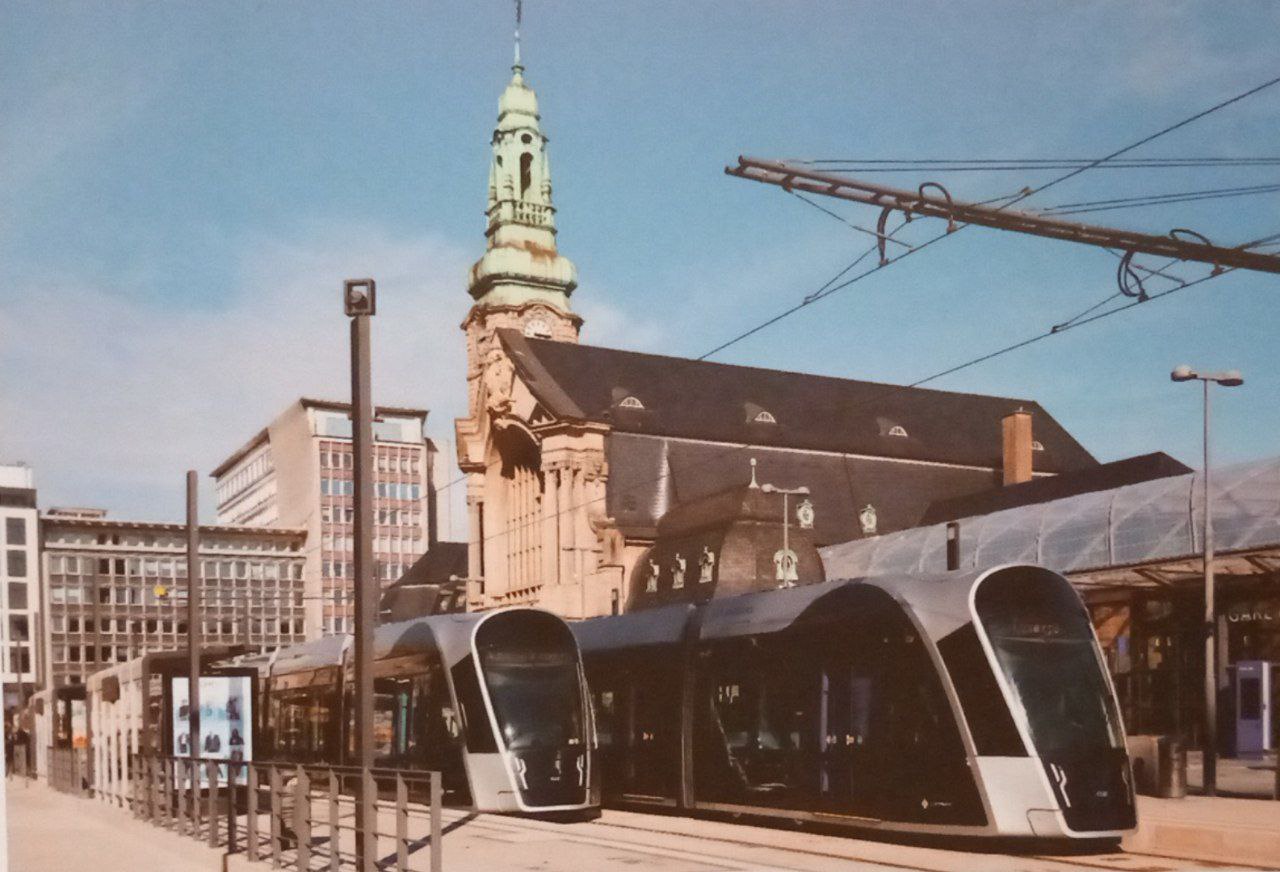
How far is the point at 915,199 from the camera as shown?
24250 mm

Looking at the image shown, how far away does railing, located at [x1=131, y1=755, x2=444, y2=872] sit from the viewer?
44.0 feet

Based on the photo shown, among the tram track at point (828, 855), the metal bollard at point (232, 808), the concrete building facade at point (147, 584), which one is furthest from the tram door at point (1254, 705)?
the concrete building facade at point (147, 584)

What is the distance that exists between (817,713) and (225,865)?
7294 mm

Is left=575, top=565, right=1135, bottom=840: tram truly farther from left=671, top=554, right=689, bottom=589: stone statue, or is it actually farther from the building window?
the building window

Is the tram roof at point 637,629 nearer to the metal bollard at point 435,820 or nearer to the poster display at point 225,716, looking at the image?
the poster display at point 225,716

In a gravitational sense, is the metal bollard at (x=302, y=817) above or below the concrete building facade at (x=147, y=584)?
above

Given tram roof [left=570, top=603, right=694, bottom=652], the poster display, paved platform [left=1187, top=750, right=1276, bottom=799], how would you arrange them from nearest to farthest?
tram roof [left=570, top=603, right=694, bottom=652] < the poster display < paved platform [left=1187, top=750, right=1276, bottom=799]

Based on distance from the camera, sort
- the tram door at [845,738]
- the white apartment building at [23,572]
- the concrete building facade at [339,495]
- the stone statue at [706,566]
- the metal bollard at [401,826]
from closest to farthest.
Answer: the metal bollard at [401,826]
the tram door at [845,738]
the stone statue at [706,566]
the white apartment building at [23,572]
the concrete building facade at [339,495]

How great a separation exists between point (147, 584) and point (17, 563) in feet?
48.4

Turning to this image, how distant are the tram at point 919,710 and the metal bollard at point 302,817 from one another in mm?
6475

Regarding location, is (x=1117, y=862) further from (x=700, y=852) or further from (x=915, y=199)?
(x=915, y=199)

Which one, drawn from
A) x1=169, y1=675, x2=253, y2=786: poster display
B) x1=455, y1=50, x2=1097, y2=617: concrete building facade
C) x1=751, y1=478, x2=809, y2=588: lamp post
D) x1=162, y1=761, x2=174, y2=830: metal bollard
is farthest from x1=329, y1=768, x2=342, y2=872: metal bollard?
x1=455, y1=50, x2=1097, y2=617: concrete building facade

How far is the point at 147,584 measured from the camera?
141 metres

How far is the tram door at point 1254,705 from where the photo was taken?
35375 mm
